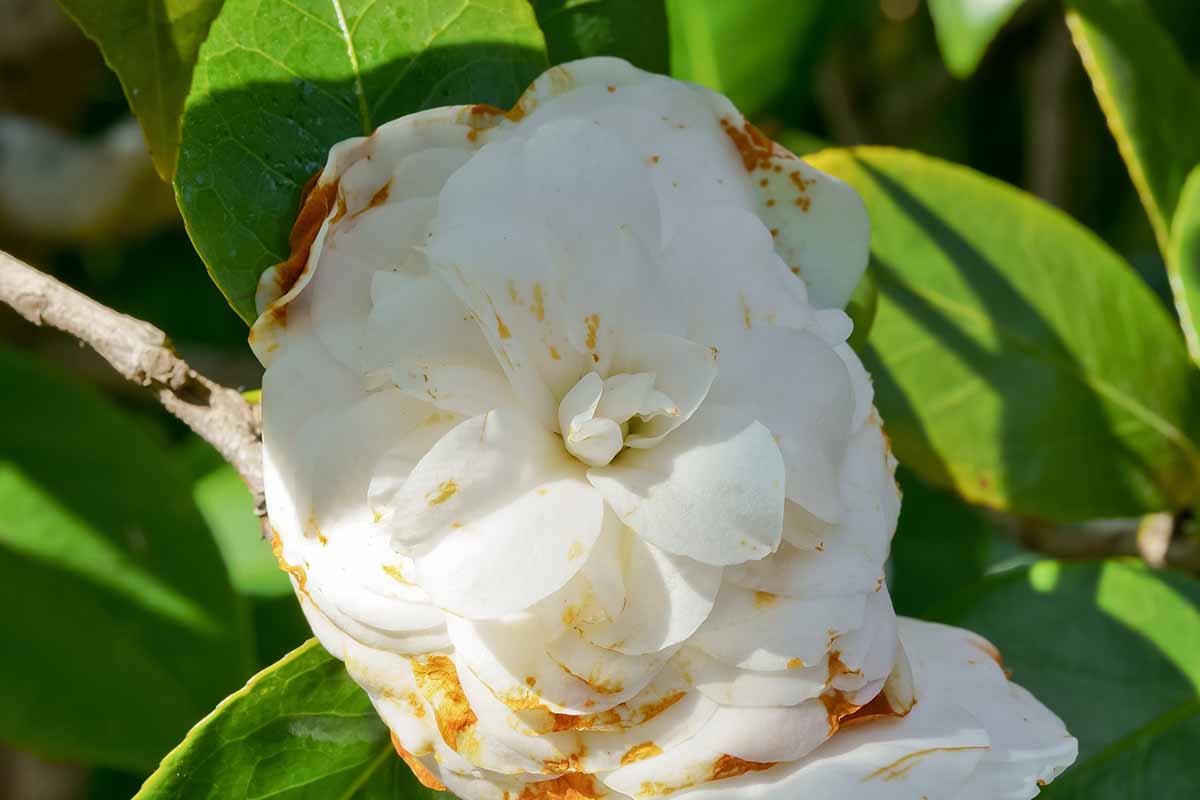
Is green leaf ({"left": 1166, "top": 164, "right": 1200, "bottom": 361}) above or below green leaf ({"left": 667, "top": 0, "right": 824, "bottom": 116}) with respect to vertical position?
below

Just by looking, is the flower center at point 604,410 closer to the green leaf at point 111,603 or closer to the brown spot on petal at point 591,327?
the brown spot on petal at point 591,327

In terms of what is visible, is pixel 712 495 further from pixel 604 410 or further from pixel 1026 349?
pixel 1026 349

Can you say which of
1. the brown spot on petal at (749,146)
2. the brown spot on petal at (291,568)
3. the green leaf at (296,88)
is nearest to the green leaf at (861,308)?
the brown spot on petal at (749,146)

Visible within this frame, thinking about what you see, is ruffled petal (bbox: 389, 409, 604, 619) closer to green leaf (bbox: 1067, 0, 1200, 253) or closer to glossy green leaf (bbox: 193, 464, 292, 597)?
green leaf (bbox: 1067, 0, 1200, 253)

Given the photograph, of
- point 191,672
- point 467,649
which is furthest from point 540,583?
point 191,672

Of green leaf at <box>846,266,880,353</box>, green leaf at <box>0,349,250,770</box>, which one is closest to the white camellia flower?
green leaf at <box>846,266,880,353</box>

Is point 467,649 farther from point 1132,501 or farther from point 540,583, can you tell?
point 1132,501
